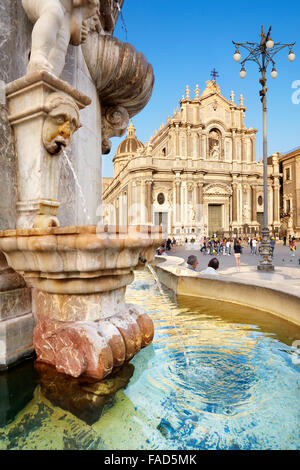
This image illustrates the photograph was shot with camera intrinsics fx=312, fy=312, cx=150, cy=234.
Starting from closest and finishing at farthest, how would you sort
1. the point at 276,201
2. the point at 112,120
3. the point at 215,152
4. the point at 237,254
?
the point at 112,120, the point at 237,254, the point at 215,152, the point at 276,201

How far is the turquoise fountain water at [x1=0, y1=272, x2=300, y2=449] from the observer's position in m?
1.32

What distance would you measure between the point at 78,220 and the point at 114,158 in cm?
5682

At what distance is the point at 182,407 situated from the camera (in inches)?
62.2

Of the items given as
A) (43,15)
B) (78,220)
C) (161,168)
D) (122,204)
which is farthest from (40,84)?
(122,204)

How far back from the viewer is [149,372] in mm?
1978

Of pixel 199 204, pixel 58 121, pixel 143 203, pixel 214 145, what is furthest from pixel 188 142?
pixel 58 121

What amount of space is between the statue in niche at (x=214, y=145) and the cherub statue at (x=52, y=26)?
38492 mm

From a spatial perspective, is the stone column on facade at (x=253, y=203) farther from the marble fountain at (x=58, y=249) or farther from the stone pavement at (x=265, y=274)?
the marble fountain at (x=58, y=249)

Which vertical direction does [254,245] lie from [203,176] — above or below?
below

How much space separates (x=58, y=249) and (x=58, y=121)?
3.26ft

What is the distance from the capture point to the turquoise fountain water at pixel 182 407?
1321mm

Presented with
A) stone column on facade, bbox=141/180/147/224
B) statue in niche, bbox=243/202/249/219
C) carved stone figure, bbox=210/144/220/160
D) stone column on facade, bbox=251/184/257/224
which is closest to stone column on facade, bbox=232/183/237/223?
statue in niche, bbox=243/202/249/219

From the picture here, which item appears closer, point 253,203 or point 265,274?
point 265,274

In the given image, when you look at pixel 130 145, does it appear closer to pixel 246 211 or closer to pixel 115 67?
pixel 246 211
